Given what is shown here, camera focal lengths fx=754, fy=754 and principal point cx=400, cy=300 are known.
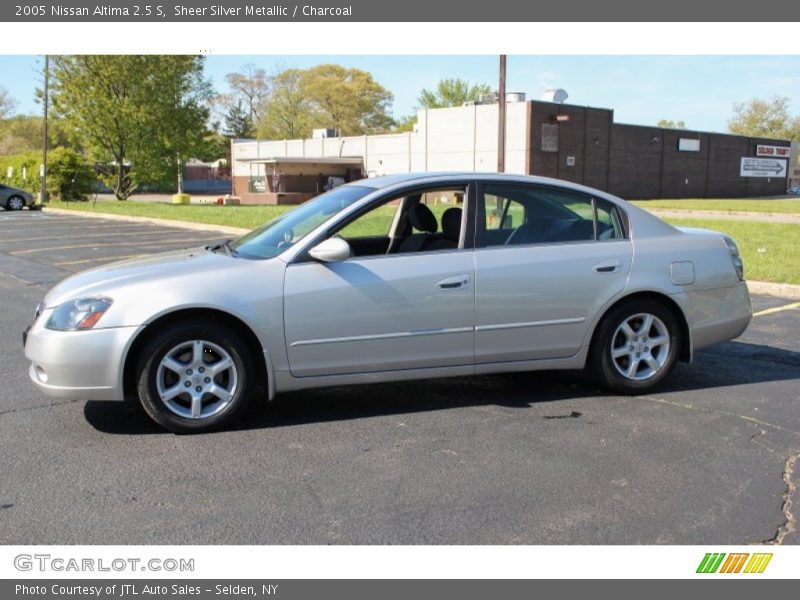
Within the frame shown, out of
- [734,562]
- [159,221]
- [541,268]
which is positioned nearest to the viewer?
[734,562]

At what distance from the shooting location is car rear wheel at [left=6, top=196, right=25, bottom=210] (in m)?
34.2

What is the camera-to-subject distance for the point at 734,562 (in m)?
3.23

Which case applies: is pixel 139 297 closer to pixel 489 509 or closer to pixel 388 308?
pixel 388 308

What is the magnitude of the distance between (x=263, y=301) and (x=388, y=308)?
2.61ft

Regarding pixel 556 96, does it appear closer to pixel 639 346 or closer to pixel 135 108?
pixel 135 108

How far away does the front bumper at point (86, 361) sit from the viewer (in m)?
4.45

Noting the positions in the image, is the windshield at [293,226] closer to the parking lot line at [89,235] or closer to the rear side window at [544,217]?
the rear side window at [544,217]

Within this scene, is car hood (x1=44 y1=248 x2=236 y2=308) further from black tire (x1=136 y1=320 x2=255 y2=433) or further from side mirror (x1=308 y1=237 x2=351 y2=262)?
side mirror (x1=308 y1=237 x2=351 y2=262)

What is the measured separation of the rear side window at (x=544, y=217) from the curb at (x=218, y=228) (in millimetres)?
4588

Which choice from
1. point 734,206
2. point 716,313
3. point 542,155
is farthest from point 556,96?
point 716,313

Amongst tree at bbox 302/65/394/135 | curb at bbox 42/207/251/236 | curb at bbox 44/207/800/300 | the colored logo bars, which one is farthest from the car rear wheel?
tree at bbox 302/65/394/135

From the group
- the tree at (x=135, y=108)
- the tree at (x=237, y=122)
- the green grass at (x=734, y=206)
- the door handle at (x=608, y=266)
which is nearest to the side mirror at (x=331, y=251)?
the door handle at (x=608, y=266)

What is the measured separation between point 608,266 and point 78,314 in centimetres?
353

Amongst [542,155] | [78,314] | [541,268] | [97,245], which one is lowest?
[97,245]
